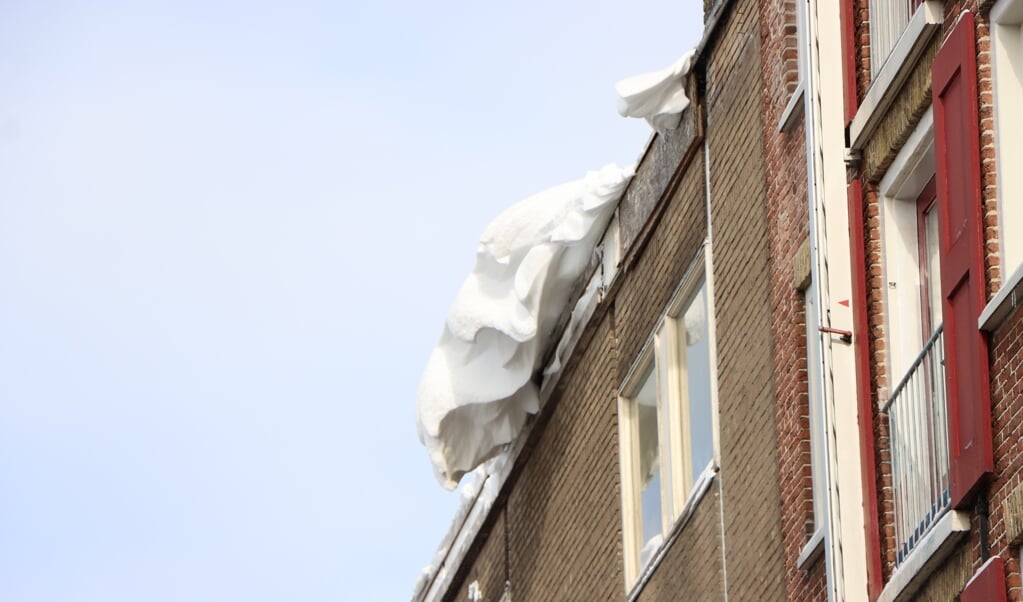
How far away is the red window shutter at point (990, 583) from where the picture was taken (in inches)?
416

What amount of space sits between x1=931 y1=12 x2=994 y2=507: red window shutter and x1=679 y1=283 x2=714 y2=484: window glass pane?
4.93m

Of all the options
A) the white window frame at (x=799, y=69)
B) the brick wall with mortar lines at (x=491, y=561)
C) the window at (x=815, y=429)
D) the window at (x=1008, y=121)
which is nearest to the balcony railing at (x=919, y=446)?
the window at (x=815, y=429)

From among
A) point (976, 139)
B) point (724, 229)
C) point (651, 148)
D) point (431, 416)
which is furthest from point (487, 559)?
point (976, 139)

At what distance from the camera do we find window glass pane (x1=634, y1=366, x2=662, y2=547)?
1795cm

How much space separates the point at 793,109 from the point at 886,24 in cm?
133

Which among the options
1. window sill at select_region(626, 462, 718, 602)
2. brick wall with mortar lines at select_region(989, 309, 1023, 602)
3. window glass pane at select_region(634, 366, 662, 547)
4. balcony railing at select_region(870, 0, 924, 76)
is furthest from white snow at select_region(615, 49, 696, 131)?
brick wall with mortar lines at select_region(989, 309, 1023, 602)

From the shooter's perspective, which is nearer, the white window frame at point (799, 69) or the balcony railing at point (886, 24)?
the balcony railing at point (886, 24)

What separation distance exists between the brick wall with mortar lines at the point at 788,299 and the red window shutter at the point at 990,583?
8.47ft

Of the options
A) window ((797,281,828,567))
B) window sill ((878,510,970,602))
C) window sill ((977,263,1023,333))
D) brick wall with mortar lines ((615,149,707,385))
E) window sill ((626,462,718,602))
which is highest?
brick wall with mortar lines ((615,149,707,385))

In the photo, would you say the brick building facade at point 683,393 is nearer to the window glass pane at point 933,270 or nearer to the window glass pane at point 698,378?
the window glass pane at point 698,378

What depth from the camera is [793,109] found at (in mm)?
14508

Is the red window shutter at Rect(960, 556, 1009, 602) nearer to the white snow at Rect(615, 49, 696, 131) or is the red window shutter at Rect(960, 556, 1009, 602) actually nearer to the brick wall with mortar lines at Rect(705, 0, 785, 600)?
the brick wall with mortar lines at Rect(705, 0, 785, 600)

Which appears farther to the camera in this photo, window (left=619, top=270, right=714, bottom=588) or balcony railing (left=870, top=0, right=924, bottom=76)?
window (left=619, top=270, right=714, bottom=588)

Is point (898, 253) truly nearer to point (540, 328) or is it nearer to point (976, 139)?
Answer: point (976, 139)
